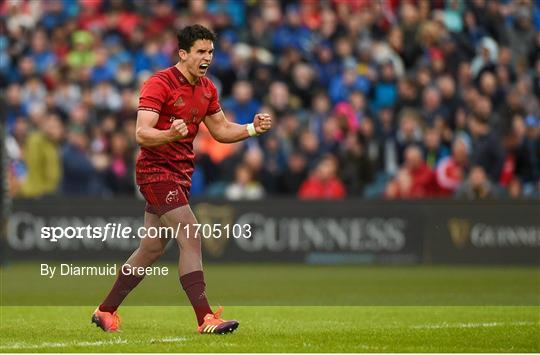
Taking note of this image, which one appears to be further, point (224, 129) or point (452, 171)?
point (452, 171)

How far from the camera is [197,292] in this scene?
10445 millimetres

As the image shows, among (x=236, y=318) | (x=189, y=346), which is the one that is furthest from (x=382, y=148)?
(x=189, y=346)

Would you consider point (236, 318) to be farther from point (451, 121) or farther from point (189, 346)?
point (451, 121)

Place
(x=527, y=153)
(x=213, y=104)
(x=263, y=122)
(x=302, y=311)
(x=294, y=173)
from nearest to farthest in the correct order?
(x=263, y=122)
(x=213, y=104)
(x=302, y=311)
(x=527, y=153)
(x=294, y=173)

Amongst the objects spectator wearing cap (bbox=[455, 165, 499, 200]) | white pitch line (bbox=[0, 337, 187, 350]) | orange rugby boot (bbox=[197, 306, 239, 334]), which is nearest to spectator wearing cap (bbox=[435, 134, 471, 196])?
spectator wearing cap (bbox=[455, 165, 499, 200])

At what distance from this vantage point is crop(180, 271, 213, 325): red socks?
10.4 meters

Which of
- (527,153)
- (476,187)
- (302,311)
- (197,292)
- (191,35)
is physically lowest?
(302,311)

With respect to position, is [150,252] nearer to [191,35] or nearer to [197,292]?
[197,292]

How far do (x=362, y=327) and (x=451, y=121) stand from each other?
10.9m

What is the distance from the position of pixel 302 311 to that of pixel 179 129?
3.55 m

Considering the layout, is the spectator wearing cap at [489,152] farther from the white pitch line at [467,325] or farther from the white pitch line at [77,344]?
the white pitch line at [77,344]

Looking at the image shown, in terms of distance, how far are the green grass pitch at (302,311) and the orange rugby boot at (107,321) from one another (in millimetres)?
76

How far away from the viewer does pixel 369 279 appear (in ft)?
58.2

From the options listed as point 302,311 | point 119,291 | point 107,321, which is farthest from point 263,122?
point 302,311
